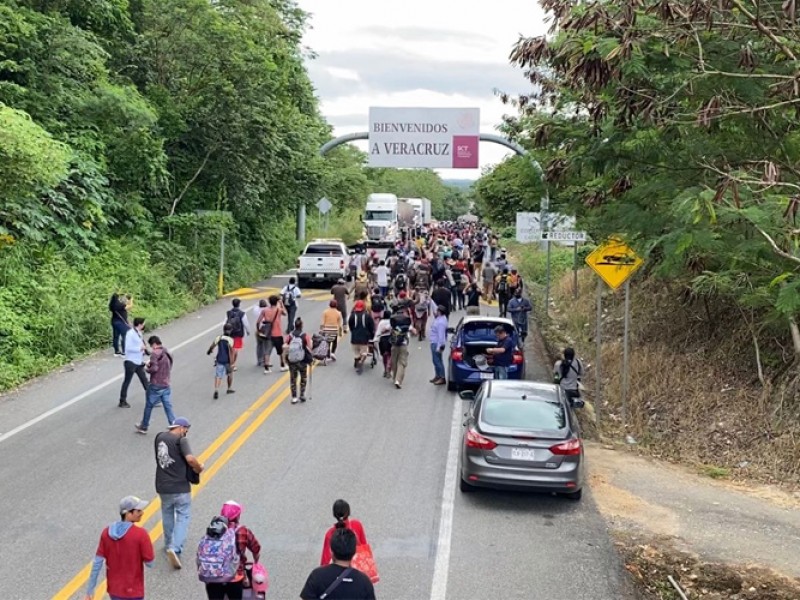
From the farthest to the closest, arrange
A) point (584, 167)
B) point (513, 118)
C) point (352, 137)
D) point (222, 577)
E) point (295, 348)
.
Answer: point (352, 137)
point (513, 118)
point (295, 348)
point (584, 167)
point (222, 577)

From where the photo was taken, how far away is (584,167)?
8.70m

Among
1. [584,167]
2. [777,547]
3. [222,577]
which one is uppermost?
[584,167]

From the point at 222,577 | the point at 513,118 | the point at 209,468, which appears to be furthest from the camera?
the point at 513,118

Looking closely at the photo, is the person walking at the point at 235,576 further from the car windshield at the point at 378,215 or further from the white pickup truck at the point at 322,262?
the car windshield at the point at 378,215

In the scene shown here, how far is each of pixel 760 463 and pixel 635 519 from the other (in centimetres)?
366

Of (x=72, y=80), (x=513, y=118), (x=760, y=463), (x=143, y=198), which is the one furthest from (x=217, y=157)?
(x=760, y=463)

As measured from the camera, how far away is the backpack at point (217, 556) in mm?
6191

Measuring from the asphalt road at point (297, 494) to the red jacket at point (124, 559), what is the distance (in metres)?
0.94

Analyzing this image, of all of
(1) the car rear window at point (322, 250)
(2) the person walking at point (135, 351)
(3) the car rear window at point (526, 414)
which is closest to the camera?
(3) the car rear window at point (526, 414)

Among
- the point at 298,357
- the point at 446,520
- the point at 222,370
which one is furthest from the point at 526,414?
the point at 222,370

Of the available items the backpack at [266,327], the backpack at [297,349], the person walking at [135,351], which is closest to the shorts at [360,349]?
the backpack at [266,327]

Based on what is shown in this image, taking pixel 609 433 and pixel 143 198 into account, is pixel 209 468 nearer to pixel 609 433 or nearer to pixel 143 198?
pixel 609 433

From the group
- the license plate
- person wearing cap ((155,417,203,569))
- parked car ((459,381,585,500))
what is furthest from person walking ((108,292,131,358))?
the license plate

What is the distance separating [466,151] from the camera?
33.2m
